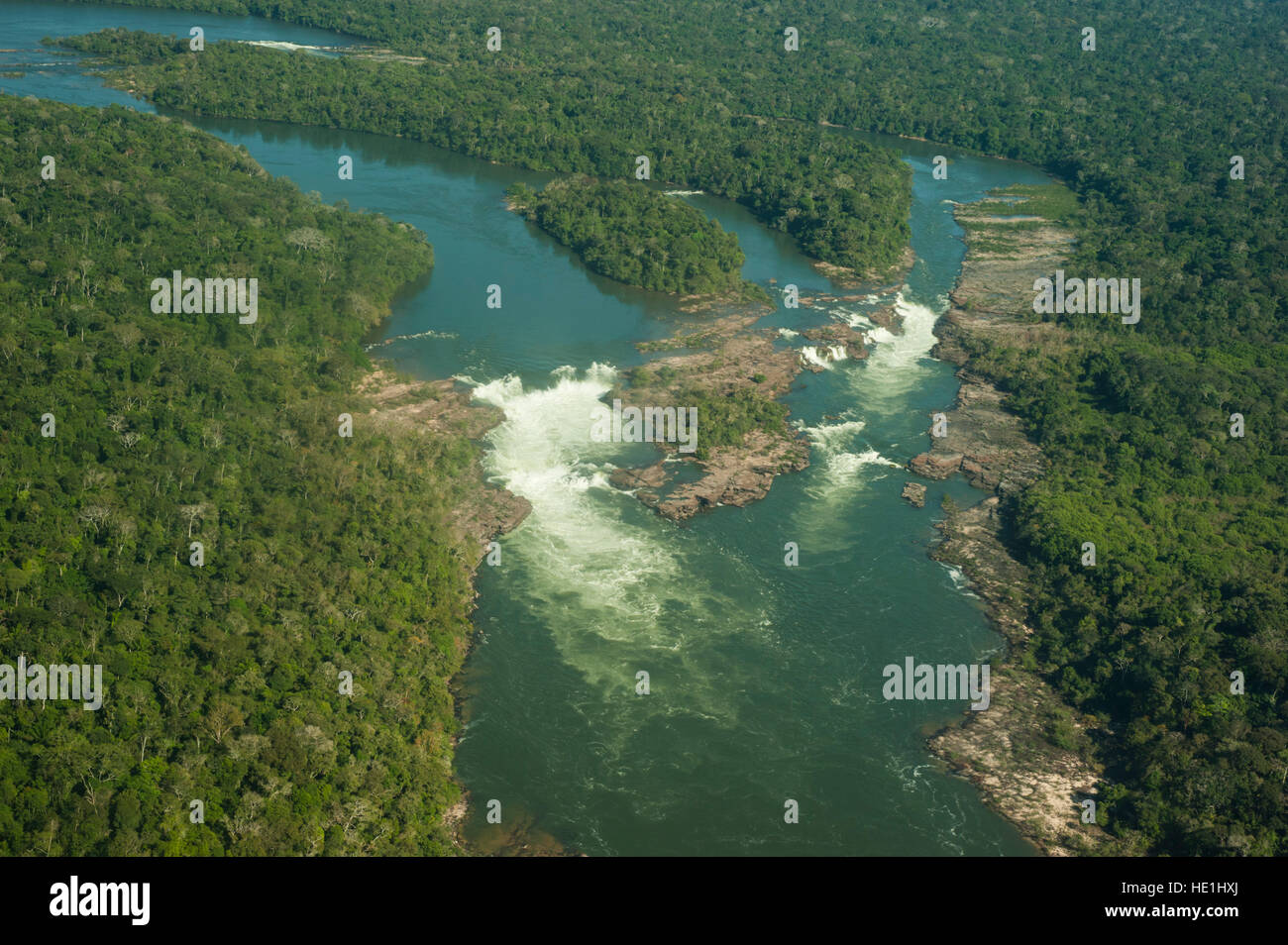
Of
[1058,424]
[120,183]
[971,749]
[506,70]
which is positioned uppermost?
[506,70]

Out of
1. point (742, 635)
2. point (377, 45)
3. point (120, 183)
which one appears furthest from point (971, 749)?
point (377, 45)

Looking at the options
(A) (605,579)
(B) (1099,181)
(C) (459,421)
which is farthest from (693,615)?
(B) (1099,181)

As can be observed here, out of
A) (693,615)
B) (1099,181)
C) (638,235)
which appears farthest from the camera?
(1099,181)

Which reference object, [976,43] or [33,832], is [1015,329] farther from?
[976,43]

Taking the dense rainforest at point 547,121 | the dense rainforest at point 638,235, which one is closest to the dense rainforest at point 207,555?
the dense rainforest at point 638,235

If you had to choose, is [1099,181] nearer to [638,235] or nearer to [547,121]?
[638,235]

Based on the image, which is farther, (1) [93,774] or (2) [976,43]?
(2) [976,43]
